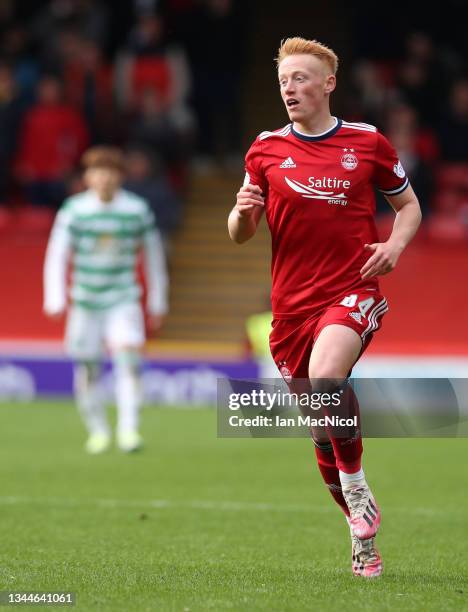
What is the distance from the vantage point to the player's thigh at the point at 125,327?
40.4ft

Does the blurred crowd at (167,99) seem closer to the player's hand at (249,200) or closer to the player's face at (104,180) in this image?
the player's face at (104,180)

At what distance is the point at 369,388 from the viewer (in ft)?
22.9

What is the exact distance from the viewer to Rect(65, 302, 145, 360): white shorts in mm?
12320

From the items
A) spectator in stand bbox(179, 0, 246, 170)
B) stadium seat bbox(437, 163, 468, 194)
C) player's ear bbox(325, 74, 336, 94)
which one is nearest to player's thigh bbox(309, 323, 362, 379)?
player's ear bbox(325, 74, 336, 94)

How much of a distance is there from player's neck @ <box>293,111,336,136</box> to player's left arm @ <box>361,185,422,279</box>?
0.43m

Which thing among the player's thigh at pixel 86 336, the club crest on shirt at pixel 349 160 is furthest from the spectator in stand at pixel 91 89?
the club crest on shirt at pixel 349 160

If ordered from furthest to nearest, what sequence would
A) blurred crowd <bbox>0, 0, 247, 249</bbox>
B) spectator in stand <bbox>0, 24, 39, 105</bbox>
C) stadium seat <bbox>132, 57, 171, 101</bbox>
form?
spectator in stand <bbox>0, 24, 39, 105</bbox> < stadium seat <bbox>132, 57, 171, 101</bbox> < blurred crowd <bbox>0, 0, 247, 249</bbox>

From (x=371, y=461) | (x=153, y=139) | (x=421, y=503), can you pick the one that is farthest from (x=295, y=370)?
(x=153, y=139)

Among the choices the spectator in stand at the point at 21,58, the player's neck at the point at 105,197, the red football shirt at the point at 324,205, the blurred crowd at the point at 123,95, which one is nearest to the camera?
the red football shirt at the point at 324,205

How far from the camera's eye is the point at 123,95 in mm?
19938

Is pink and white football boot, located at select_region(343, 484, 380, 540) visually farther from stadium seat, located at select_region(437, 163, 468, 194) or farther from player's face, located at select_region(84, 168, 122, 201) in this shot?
stadium seat, located at select_region(437, 163, 468, 194)

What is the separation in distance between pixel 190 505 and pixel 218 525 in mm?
857

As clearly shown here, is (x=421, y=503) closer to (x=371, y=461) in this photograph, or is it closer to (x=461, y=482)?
(x=461, y=482)

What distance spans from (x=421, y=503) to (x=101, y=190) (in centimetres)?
434
